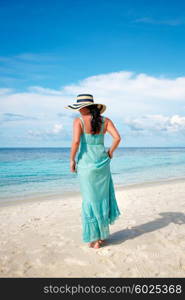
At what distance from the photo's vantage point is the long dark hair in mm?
3926

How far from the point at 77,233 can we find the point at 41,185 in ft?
25.8

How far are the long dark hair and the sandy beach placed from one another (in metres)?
1.82

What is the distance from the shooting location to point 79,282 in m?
3.19

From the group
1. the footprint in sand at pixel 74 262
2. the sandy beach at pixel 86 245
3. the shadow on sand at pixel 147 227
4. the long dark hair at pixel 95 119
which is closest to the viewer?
the sandy beach at pixel 86 245

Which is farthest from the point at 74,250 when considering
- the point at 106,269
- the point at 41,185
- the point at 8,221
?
the point at 41,185

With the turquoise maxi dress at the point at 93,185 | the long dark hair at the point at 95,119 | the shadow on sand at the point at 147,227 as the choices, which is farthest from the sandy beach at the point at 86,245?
the long dark hair at the point at 95,119

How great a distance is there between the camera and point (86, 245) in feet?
14.2

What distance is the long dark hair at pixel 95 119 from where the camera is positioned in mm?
3926

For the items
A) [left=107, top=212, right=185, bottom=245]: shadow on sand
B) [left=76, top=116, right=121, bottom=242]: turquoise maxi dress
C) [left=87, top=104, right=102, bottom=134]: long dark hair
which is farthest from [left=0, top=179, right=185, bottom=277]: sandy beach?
[left=87, top=104, right=102, bottom=134]: long dark hair

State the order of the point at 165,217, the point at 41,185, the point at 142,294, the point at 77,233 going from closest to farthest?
1. the point at 142,294
2. the point at 77,233
3. the point at 165,217
4. the point at 41,185

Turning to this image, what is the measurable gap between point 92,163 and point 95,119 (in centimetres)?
65

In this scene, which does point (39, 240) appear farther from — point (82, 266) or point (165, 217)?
point (165, 217)

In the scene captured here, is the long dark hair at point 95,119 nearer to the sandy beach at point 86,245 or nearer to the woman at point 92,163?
the woman at point 92,163

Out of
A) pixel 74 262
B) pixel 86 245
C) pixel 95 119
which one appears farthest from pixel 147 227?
pixel 95 119
